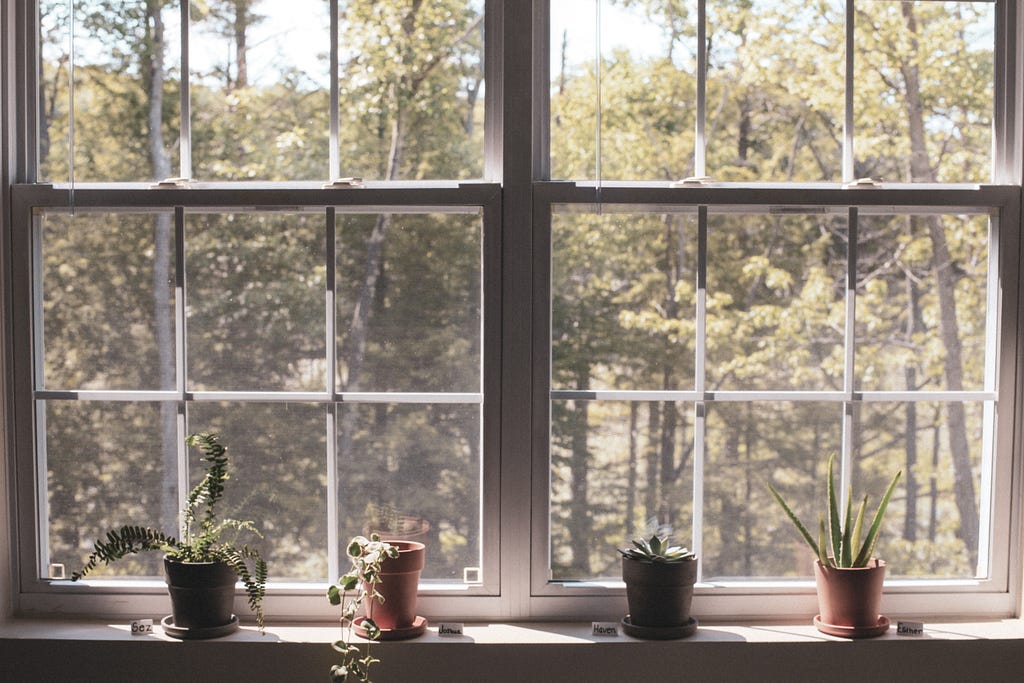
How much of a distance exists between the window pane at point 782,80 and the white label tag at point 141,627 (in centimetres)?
181

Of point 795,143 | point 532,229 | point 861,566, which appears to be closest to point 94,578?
point 532,229

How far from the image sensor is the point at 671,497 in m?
2.21

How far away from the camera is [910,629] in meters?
2.11

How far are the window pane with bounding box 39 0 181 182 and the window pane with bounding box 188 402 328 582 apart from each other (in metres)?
0.65

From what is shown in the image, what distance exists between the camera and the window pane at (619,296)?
219 cm

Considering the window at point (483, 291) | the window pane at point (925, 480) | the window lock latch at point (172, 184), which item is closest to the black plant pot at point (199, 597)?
the window at point (483, 291)

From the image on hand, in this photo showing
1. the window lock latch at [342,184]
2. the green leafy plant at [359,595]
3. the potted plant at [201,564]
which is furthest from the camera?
the window lock latch at [342,184]

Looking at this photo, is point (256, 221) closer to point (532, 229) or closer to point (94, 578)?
point (532, 229)

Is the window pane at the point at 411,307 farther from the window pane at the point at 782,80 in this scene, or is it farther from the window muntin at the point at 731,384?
the window pane at the point at 782,80

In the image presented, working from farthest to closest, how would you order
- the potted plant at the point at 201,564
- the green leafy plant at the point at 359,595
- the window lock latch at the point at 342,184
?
1. the window lock latch at the point at 342,184
2. the potted plant at the point at 201,564
3. the green leafy plant at the point at 359,595

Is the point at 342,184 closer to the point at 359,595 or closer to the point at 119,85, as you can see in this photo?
the point at 119,85

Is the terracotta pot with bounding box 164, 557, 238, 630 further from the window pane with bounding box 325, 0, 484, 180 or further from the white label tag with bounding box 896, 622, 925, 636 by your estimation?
the white label tag with bounding box 896, 622, 925, 636

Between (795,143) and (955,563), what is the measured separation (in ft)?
3.72

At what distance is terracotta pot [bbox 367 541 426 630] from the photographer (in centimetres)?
206
